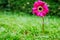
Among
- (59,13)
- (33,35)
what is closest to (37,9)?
(33,35)

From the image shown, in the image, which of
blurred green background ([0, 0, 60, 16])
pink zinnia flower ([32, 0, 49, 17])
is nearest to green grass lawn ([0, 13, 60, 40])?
pink zinnia flower ([32, 0, 49, 17])

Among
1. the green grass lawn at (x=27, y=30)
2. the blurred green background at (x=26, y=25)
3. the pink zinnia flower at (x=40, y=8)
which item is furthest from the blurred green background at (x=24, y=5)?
the pink zinnia flower at (x=40, y=8)

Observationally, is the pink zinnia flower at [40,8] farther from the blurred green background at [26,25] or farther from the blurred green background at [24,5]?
the blurred green background at [24,5]

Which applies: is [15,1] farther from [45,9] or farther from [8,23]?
[45,9]

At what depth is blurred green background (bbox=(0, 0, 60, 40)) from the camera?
557 cm

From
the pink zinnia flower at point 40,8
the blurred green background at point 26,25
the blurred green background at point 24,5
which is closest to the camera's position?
the pink zinnia flower at point 40,8

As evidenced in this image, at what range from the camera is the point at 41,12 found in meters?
5.49

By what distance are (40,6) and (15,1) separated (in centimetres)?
391

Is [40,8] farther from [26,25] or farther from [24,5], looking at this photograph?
[24,5]

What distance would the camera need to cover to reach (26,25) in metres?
6.61

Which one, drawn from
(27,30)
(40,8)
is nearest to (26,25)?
(27,30)

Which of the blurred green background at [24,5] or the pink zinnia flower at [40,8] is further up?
the pink zinnia flower at [40,8]

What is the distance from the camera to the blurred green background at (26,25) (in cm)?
557

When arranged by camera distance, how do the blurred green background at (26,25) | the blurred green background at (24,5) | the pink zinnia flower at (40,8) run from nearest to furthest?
the pink zinnia flower at (40,8) < the blurred green background at (26,25) < the blurred green background at (24,5)
